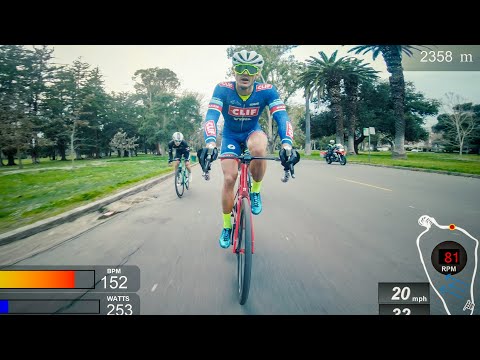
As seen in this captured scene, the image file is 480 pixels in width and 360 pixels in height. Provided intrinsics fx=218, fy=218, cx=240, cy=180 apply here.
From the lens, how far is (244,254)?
1.70m

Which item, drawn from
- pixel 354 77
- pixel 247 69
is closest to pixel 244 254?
pixel 247 69

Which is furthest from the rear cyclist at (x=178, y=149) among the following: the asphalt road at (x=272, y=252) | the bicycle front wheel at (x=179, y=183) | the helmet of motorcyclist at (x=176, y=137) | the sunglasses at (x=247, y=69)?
the sunglasses at (x=247, y=69)

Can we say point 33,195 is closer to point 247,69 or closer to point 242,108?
point 242,108

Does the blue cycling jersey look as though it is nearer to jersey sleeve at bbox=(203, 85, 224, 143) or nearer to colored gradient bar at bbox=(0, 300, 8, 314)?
jersey sleeve at bbox=(203, 85, 224, 143)

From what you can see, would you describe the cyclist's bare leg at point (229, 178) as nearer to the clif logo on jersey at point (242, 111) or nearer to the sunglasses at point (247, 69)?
the clif logo on jersey at point (242, 111)

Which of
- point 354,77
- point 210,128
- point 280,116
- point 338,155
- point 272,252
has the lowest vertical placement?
point 272,252

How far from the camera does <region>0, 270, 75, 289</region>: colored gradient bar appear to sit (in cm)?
148

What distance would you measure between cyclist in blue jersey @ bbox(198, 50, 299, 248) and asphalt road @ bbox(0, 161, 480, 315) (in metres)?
0.59

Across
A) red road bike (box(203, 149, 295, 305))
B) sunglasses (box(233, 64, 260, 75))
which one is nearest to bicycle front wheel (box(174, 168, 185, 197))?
red road bike (box(203, 149, 295, 305))

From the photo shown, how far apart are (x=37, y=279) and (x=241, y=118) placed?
7.69 ft

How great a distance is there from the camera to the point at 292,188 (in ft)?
22.8
